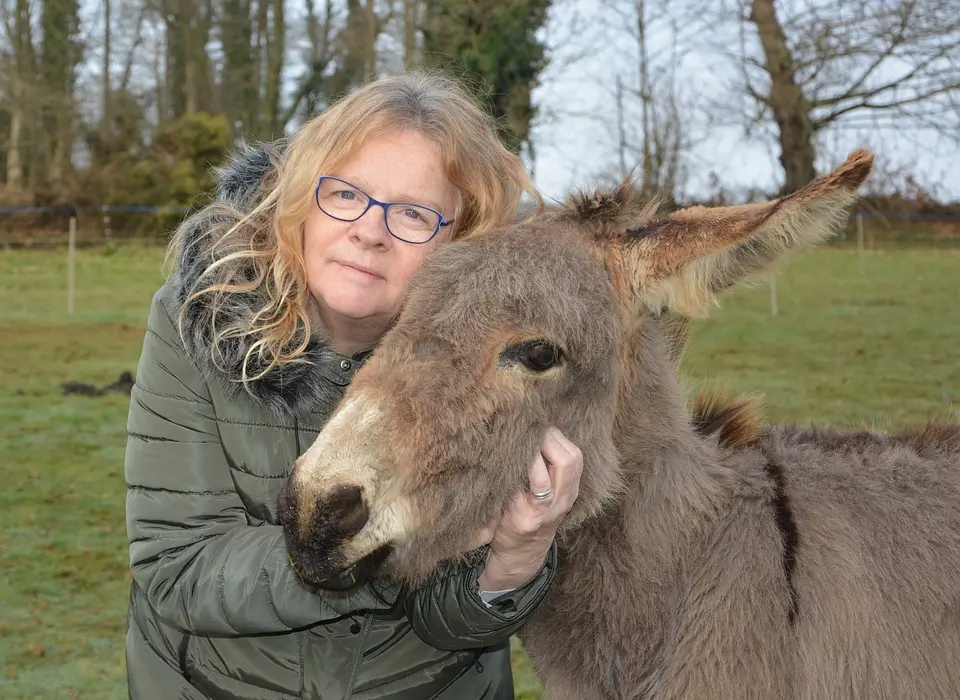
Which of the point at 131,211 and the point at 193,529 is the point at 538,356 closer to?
the point at 193,529

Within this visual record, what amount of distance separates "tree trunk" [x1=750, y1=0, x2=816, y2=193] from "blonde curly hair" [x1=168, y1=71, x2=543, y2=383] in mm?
17831

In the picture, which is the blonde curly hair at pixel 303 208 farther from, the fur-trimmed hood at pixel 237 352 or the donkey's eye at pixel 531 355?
the donkey's eye at pixel 531 355

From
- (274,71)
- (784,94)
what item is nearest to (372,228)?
(784,94)

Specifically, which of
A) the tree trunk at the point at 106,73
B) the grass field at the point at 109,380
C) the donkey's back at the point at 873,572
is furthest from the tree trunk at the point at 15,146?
the donkey's back at the point at 873,572

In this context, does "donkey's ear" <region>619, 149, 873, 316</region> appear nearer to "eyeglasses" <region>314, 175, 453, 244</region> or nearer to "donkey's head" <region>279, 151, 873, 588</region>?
"donkey's head" <region>279, 151, 873, 588</region>

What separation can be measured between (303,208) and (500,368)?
97 cm

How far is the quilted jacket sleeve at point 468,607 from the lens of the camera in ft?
8.13

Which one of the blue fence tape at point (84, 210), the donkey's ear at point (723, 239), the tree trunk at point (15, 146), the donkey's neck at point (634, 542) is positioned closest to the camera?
the donkey's ear at point (723, 239)

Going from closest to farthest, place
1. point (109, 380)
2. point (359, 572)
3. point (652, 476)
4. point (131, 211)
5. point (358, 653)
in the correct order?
point (359, 572) < point (652, 476) < point (358, 653) < point (109, 380) < point (131, 211)

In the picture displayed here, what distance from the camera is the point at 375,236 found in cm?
278

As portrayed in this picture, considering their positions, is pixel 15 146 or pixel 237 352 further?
pixel 15 146

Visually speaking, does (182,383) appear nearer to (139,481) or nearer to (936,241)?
(139,481)

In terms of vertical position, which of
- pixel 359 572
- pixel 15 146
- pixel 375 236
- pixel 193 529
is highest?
pixel 15 146

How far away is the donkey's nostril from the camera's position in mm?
1998
